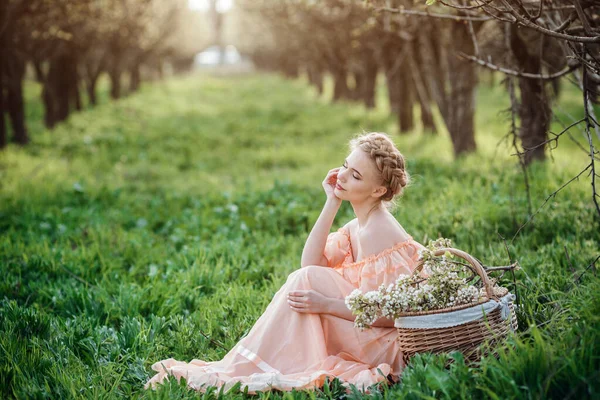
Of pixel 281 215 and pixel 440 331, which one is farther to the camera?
pixel 281 215

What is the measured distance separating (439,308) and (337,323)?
62 centimetres

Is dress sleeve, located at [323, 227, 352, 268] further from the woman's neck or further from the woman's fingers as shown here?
the woman's fingers

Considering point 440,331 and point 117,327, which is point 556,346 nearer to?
point 440,331

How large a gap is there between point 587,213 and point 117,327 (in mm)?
3895

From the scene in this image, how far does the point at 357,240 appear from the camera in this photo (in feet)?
10.9

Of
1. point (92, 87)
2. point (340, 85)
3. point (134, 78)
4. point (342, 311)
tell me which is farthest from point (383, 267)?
point (134, 78)

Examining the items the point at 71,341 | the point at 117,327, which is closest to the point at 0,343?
the point at 71,341

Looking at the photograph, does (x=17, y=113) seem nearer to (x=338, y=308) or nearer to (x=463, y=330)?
(x=338, y=308)

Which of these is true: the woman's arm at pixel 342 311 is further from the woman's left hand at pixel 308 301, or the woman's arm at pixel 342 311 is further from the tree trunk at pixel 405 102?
the tree trunk at pixel 405 102

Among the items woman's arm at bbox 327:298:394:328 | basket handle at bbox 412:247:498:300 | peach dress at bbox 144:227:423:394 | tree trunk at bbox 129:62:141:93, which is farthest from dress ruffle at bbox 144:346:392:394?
tree trunk at bbox 129:62:141:93

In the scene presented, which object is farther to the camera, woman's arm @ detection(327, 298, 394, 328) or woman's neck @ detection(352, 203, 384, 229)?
woman's neck @ detection(352, 203, 384, 229)

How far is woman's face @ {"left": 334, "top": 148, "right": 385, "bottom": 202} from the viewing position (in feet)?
10.3

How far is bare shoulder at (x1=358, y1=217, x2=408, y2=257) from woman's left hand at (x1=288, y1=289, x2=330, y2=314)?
377 mm

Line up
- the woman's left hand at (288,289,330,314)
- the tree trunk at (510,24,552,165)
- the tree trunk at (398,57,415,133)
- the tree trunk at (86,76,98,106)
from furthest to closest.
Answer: the tree trunk at (86,76,98,106), the tree trunk at (398,57,415,133), the tree trunk at (510,24,552,165), the woman's left hand at (288,289,330,314)
